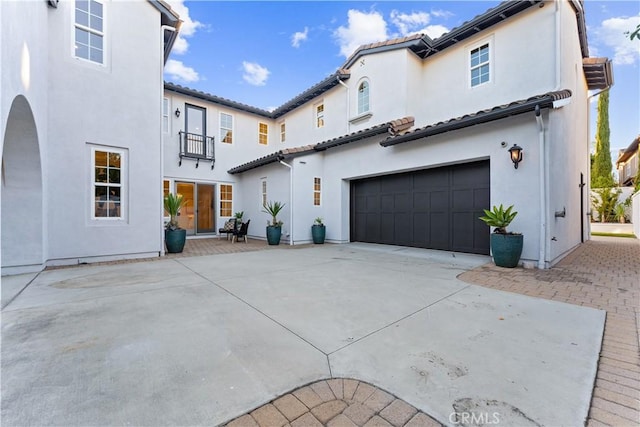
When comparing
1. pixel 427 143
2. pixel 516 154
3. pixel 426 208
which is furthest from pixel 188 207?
pixel 516 154

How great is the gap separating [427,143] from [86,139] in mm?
8829

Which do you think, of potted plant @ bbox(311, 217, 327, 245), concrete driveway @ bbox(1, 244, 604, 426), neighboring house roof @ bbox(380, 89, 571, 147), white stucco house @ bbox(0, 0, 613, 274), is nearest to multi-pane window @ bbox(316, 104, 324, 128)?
white stucco house @ bbox(0, 0, 613, 274)

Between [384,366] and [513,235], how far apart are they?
5.06 metres

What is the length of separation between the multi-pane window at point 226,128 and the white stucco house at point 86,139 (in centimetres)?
486

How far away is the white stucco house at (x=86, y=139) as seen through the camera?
5277 mm

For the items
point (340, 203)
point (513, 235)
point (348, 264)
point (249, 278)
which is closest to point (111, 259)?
point (249, 278)

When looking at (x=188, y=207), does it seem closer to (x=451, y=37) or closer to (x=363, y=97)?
(x=363, y=97)

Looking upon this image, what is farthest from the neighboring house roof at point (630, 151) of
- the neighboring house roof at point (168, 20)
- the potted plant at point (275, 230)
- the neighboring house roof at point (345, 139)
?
the neighboring house roof at point (168, 20)

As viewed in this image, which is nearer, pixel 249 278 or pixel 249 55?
pixel 249 278

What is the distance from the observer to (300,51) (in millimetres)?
A: 12234

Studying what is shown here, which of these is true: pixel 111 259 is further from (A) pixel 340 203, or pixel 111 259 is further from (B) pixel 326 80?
(B) pixel 326 80

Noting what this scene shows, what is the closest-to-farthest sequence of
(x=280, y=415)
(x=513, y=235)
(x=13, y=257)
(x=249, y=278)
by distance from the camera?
(x=280, y=415) < (x=249, y=278) < (x=13, y=257) < (x=513, y=235)

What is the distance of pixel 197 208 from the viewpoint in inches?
476

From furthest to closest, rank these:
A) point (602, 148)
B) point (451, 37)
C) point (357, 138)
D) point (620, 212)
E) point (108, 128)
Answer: point (602, 148) → point (620, 212) → point (357, 138) → point (451, 37) → point (108, 128)
